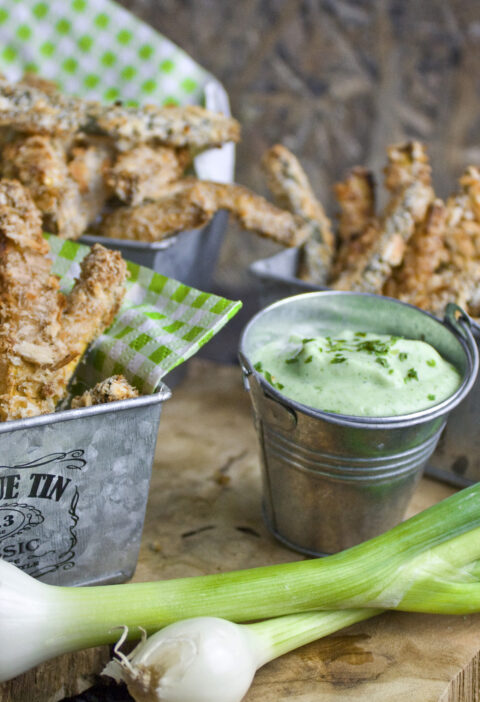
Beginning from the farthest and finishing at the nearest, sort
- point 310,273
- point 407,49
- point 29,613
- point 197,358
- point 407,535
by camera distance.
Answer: point 407,49 → point 197,358 → point 310,273 → point 407,535 → point 29,613

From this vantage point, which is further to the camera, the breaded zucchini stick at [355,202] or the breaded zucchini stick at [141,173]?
the breaded zucchini stick at [355,202]

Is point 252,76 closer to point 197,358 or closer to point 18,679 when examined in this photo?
point 197,358

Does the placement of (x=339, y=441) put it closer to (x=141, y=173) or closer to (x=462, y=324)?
(x=462, y=324)

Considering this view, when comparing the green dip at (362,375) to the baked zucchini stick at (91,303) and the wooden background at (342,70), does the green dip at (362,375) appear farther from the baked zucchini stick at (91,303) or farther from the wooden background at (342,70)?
the wooden background at (342,70)

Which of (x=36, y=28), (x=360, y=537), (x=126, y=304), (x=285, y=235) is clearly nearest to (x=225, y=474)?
(x=360, y=537)

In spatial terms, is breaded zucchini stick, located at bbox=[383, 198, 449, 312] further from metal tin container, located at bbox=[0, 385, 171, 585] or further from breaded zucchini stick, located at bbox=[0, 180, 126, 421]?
metal tin container, located at bbox=[0, 385, 171, 585]

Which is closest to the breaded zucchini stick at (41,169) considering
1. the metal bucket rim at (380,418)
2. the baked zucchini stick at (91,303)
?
the baked zucchini stick at (91,303)

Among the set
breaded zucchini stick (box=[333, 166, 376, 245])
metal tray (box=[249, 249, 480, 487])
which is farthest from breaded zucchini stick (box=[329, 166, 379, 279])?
metal tray (box=[249, 249, 480, 487])
